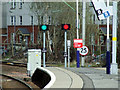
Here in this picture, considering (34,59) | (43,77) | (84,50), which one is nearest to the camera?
(43,77)

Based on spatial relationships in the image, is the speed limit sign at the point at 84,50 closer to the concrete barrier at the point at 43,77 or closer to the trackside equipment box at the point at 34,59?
the trackside equipment box at the point at 34,59

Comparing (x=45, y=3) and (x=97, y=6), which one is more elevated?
(x=45, y=3)

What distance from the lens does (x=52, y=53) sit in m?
37.3

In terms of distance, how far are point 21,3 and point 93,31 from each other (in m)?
17.3

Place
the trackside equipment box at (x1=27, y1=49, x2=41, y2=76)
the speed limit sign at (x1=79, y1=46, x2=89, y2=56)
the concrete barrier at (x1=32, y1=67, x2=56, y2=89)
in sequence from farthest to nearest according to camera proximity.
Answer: the trackside equipment box at (x1=27, y1=49, x2=41, y2=76) → the speed limit sign at (x1=79, y1=46, x2=89, y2=56) → the concrete barrier at (x1=32, y1=67, x2=56, y2=89)

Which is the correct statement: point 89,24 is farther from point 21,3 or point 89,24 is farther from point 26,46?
point 21,3

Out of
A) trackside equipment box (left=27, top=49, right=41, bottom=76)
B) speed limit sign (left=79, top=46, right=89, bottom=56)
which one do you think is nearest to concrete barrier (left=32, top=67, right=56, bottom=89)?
trackside equipment box (left=27, top=49, right=41, bottom=76)

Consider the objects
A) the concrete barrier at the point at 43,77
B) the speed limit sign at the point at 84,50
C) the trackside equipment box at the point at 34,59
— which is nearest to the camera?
the concrete barrier at the point at 43,77

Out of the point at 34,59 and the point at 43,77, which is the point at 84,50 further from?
the point at 43,77

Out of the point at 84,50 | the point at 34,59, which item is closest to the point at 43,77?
the point at 34,59

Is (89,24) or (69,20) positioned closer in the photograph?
(69,20)

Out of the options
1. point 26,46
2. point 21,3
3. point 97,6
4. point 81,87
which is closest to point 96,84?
point 81,87

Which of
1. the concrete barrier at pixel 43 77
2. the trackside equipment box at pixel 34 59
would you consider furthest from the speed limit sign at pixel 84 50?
the concrete barrier at pixel 43 77

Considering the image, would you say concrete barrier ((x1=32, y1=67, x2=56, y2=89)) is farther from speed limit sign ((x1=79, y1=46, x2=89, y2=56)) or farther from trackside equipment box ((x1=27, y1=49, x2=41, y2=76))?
speed limit sign ((x1=79, y1=46, x2=89, y2=56))
